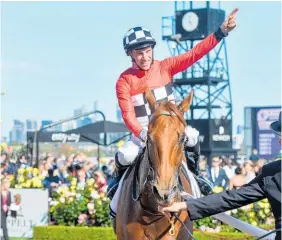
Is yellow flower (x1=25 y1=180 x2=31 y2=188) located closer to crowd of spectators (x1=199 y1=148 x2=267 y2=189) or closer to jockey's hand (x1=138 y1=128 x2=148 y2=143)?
crowd of spectators (x1=199 y1=148 x2=267 y2=189)

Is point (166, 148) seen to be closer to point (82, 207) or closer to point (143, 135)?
point (143, 135)

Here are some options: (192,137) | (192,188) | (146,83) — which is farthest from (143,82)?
(192,188)

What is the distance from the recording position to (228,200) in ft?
18.0

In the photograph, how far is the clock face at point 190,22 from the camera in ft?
122

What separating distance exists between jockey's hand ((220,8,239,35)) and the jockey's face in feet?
2.69

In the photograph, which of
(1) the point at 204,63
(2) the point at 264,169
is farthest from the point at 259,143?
(2) the point at 264,169

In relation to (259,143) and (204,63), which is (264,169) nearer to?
(259,143)

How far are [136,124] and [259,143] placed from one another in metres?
23.1

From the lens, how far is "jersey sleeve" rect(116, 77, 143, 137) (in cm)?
736

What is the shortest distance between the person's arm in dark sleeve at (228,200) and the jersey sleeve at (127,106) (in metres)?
1.79

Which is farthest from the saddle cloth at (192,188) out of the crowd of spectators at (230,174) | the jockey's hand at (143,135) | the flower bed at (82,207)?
the crowd of spectators at (230,174)

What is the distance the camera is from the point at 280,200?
5.13m

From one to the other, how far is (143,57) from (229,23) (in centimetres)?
99

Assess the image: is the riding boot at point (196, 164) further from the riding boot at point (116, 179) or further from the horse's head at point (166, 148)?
the horse's head at point (166, 148)
